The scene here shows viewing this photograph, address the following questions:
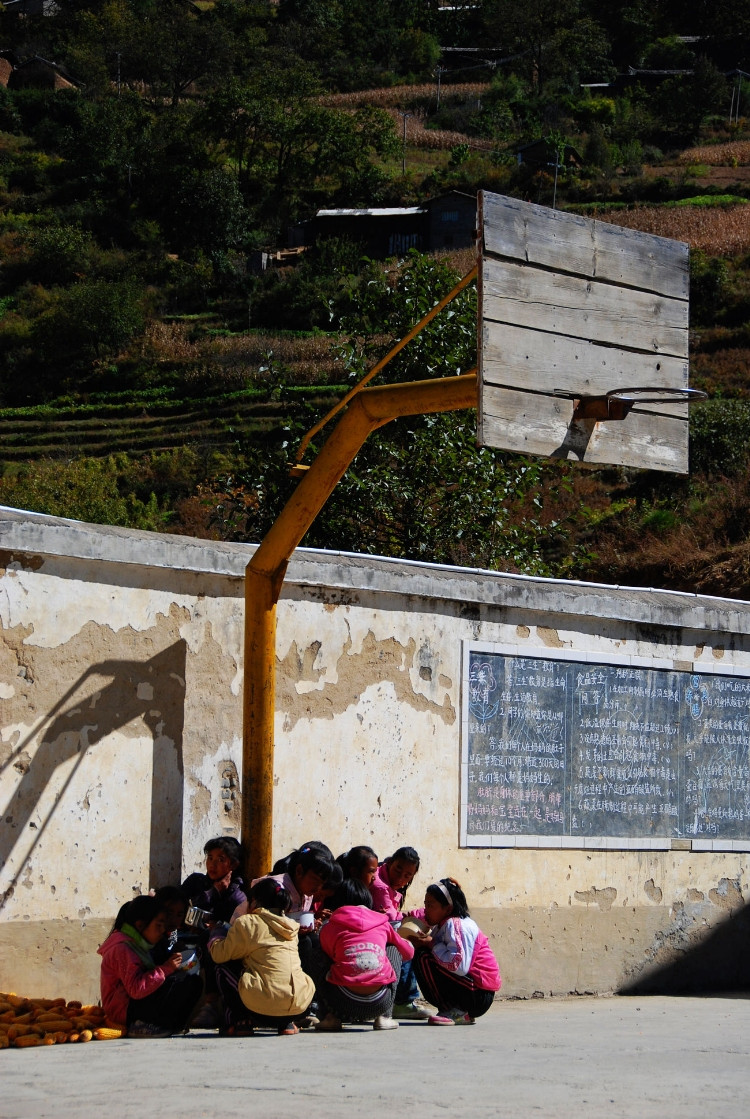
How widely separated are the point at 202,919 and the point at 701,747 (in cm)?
403

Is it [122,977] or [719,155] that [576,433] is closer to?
[122,977]

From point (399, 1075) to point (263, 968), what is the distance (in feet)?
3.80

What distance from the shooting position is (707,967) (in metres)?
8.48

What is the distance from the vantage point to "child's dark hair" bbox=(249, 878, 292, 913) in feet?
18.6

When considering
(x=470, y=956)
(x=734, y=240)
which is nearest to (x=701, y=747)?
(x=470, y=956)

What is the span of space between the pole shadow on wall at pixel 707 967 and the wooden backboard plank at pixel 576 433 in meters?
3.81

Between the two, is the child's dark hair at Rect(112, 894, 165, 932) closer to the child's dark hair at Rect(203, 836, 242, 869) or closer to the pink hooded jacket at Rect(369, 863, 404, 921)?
the child's dark hair at Rect(203, 836, 242, 869)

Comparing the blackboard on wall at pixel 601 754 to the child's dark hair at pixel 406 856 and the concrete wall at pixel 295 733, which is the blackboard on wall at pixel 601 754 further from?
the child's dark hair at pixel 406 856

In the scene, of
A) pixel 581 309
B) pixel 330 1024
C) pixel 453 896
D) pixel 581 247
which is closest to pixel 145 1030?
pixel 330 1024

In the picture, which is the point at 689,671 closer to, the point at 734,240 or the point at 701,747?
the point at 701,747

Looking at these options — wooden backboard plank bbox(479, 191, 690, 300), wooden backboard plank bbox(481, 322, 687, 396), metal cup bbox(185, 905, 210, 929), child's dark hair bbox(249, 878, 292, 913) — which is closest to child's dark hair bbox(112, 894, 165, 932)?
metal cup bbox(185, 905, 210, 929)

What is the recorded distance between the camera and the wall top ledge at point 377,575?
605 cm

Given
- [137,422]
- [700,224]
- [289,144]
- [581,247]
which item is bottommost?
[581,247]

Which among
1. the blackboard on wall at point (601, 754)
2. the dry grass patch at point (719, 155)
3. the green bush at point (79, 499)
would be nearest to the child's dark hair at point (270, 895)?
the blackboard on wall at point (601, 754)
